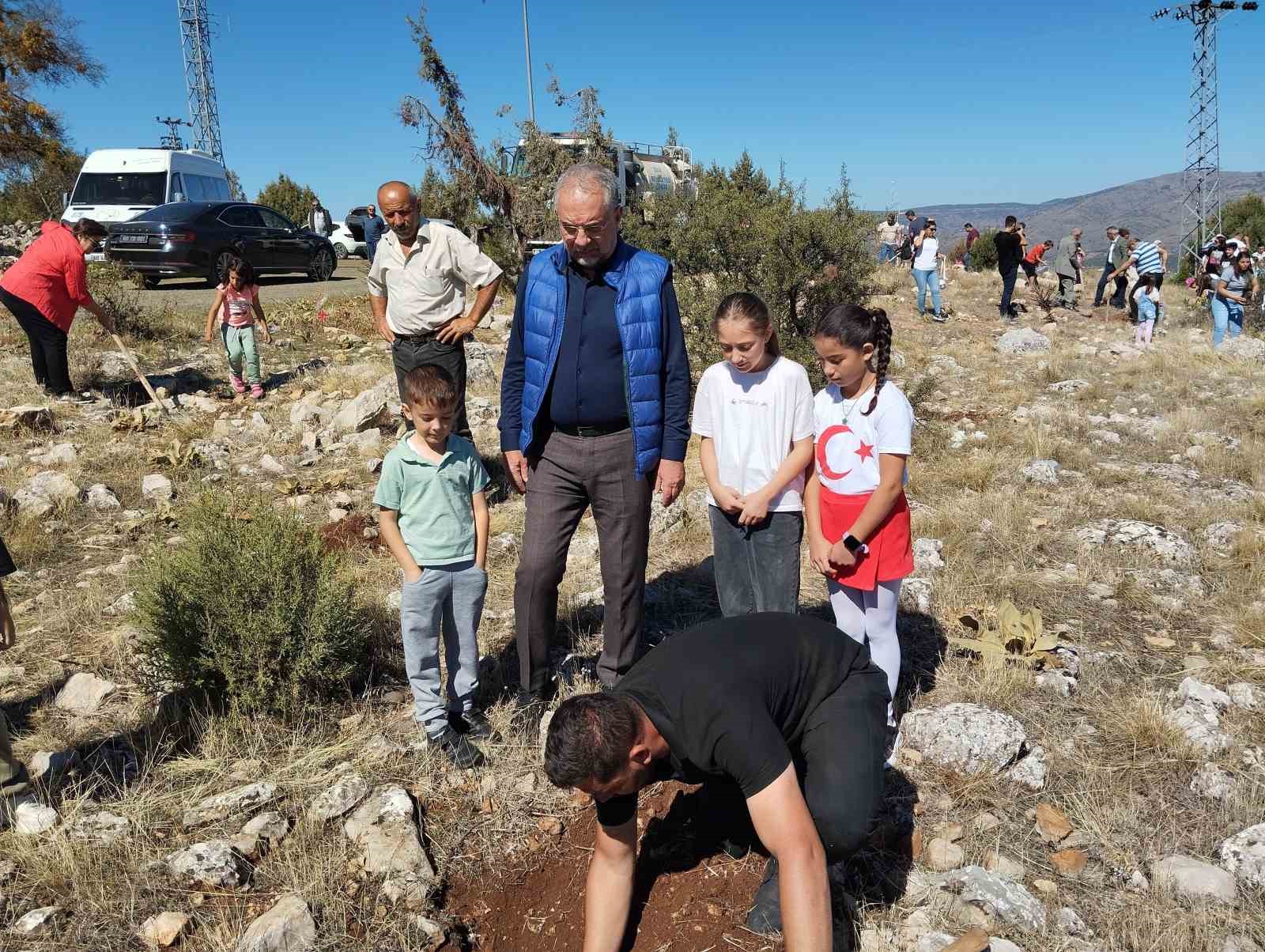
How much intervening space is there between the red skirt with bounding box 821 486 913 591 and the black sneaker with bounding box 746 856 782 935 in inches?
37.1

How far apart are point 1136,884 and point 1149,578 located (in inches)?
94.1

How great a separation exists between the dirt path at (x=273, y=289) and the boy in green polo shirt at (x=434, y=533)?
936cm

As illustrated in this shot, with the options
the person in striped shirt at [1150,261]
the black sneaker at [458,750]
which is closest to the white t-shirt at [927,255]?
the person in striped shirt at [1150,261]

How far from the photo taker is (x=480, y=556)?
299cm

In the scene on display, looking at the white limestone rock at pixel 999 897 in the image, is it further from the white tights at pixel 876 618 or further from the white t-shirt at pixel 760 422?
the white t-shirt at pixel 760 422

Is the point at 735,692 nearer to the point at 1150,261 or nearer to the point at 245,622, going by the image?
the point at 245,622

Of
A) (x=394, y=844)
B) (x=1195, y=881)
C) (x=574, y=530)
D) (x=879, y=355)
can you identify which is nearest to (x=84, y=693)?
(x=394, y=844)

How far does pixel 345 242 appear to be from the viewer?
21875 millimetres

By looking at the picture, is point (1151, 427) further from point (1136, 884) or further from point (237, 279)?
point (237, 279)

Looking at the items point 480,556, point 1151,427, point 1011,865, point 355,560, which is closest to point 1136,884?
point 1011,865

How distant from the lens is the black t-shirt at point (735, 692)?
1.97 meters

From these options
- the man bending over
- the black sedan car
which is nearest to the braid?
the man bending over

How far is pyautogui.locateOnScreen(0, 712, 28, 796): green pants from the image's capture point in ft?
8.59

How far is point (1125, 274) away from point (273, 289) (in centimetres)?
1390
